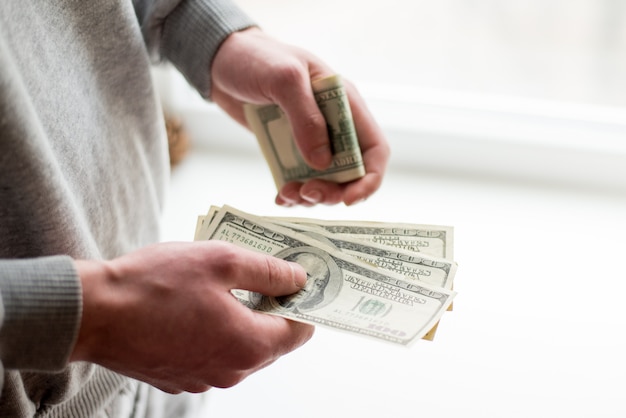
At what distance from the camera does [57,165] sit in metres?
0.67

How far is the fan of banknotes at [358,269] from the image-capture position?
2.47 ft

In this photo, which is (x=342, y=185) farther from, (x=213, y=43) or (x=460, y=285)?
(x=460, y=285)

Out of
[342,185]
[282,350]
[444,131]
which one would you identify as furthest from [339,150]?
[444,131]

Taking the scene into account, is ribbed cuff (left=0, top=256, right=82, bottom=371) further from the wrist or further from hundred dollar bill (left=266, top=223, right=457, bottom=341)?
hundred dollar bill (left=266, top=223, right=457, bottom=341)

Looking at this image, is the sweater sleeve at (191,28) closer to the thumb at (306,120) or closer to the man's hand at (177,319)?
the thumb at (306,120)

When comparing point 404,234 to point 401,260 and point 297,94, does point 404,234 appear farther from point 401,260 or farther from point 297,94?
point 297,94

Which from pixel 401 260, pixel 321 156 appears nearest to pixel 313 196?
pixel 321 156

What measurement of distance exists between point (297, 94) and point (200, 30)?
5.8 inches

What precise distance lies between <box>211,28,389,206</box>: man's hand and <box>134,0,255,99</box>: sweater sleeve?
13 millimetres

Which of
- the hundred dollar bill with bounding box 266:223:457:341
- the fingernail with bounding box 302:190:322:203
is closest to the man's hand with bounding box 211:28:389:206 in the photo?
the fingernail with bounding box 302:190:322:203

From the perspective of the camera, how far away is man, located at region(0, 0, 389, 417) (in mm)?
601

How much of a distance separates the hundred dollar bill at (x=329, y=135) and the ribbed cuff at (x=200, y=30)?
0.36 feet

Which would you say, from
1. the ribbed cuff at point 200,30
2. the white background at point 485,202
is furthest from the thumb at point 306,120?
the white background at point 485,202

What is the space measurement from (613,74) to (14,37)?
1248 mm
